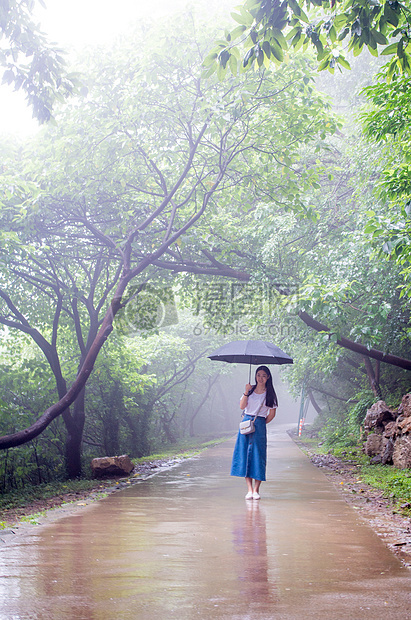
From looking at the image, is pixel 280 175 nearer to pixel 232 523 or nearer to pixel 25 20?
pixel 25 20

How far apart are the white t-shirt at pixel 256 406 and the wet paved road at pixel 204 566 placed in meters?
1.37

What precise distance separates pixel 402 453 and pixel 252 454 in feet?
15.0

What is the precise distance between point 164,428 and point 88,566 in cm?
2514

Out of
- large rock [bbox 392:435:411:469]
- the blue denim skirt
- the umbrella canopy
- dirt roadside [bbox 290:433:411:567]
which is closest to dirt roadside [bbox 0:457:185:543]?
the blue denim skirt

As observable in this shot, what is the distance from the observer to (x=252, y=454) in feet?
27.6

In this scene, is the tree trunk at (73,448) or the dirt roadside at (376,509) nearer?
the dirt roadside at (376,509)

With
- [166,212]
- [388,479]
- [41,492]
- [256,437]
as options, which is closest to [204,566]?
[256,437]

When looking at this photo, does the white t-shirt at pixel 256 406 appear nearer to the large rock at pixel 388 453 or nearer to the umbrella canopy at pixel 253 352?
the umbrella canopy at pixel 253 352

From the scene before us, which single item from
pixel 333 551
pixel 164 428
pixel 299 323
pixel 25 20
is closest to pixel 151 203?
pixel 299 323

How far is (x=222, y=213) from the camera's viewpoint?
1662cm

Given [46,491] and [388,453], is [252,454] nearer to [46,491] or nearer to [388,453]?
[46,491]

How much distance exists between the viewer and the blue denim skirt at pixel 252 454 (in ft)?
27.2

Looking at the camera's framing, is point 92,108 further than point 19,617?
Yes

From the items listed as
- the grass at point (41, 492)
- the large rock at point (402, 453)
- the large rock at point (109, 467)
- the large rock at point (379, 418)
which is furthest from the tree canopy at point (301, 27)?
the large rock at point (379, 418)
